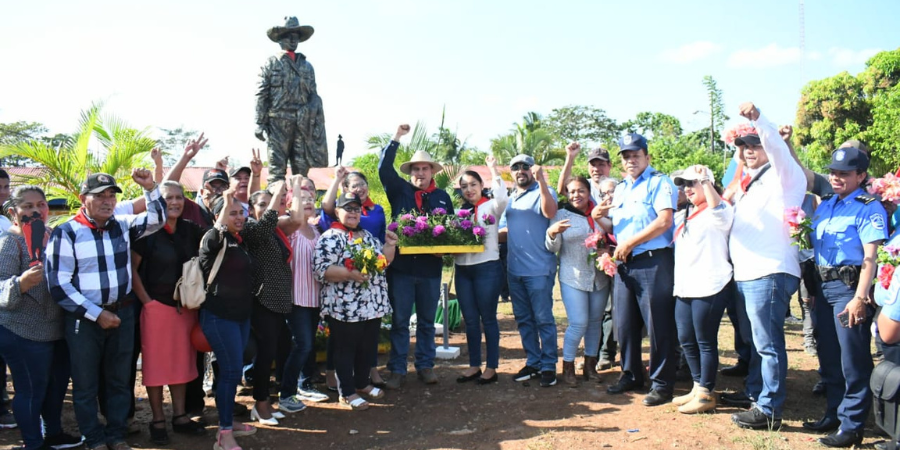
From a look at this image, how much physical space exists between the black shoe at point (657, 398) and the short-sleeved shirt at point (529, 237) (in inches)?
58.7

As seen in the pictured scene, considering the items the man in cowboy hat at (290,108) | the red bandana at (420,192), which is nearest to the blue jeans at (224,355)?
the red bandana at (420,192)

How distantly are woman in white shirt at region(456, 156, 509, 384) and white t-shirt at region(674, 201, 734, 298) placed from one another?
1.93 metres

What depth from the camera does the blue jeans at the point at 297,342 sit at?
570cm

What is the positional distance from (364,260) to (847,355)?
3770mm

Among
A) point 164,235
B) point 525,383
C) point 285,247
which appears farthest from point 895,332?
point 164,235

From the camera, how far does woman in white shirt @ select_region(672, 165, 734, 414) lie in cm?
518

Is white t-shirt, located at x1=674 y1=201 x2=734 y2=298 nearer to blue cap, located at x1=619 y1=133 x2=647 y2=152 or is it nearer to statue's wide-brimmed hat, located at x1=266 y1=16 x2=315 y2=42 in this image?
blue cap, located at x1=619 y1=133 x2=647 y2=152

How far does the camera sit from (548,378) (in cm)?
649

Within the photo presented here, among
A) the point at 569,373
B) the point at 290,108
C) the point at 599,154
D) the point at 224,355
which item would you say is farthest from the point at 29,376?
the point at 599,154

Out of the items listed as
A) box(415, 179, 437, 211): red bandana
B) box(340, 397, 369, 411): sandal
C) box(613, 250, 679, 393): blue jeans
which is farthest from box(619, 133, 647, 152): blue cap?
box(340, 397, 369, 411): sandal

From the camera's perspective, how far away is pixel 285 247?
551 cm

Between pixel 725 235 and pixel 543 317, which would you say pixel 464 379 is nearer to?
pixel 543 317

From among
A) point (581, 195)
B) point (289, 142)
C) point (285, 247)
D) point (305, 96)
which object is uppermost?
point (305, 96)

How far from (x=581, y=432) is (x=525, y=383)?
1.48 m
